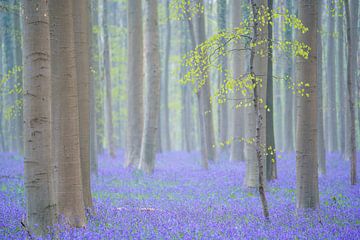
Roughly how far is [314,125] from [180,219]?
11.2ft

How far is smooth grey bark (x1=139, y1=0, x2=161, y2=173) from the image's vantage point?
18297 millimetres

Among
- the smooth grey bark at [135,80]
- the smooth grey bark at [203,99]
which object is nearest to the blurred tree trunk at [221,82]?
the smooth grey bark at [203,99]

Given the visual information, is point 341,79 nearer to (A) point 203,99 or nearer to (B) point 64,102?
(A) point 203,99

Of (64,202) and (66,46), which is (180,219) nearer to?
(64,202)

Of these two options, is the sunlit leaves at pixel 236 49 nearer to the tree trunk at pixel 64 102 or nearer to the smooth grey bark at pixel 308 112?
the smooth grey bark at pixel 308 112

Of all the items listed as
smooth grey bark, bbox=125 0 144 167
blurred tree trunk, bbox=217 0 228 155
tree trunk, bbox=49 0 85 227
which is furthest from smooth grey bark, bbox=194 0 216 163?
tree trunk, bbox=49 0 85 227

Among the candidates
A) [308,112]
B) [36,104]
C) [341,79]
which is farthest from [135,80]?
[341,79]

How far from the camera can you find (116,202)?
1098 centimetres

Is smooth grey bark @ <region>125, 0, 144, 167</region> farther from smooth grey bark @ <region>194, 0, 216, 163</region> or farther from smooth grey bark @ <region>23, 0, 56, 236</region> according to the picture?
smooth grey bark @ <region>23, 0, 56, 236</region>

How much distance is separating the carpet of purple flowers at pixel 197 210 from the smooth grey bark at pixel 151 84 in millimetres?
1636

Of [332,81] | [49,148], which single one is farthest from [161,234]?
[332,81]

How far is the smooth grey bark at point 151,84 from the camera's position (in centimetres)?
1830

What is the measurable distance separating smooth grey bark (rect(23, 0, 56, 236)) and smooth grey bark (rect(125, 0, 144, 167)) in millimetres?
13083

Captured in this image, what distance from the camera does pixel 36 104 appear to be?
653 centimetres
